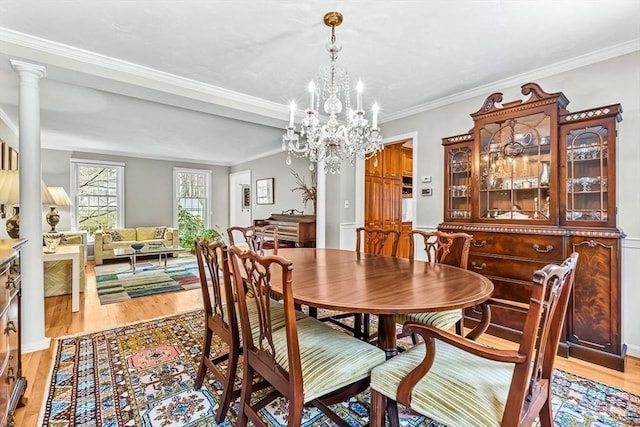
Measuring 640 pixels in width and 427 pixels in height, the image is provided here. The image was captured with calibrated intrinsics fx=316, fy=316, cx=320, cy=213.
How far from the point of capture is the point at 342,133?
8.00 feet

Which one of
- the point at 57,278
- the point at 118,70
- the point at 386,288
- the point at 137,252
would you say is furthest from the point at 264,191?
the point at 386,288

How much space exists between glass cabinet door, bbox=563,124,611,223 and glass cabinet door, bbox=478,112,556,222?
131 millimetres

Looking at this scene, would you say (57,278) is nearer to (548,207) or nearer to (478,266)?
(478,266)

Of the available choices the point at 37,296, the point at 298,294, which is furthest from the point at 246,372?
the point at 37,296

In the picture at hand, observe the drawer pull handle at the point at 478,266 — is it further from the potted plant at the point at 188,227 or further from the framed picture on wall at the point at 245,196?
the potted plant at the point at 188,227

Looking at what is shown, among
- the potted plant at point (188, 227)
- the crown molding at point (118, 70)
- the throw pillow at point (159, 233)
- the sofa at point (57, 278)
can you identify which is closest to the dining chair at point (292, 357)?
the crown molding at point (118, 70)

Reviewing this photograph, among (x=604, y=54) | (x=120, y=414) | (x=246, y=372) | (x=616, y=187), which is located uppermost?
(x=604, y=54)

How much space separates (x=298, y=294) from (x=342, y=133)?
1.42 m

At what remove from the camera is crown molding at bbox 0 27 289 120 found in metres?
2.38

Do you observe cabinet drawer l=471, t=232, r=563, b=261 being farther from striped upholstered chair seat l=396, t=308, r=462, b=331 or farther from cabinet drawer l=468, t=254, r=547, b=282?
striped upholstered chair seat l=396, t=308, r=462, b=331

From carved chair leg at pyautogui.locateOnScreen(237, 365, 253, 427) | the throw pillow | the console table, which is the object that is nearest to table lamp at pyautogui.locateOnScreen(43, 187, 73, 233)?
the console table

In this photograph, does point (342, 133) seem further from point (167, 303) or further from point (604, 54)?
point (167, 303)

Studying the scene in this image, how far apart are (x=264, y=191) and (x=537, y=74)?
18.1 feet

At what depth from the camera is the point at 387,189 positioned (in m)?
5.19
